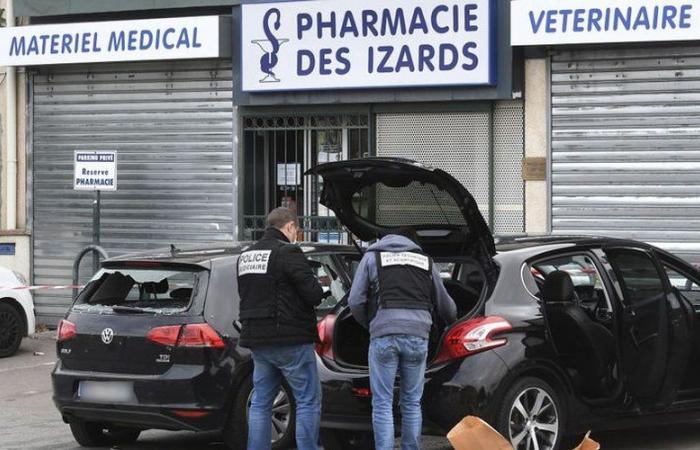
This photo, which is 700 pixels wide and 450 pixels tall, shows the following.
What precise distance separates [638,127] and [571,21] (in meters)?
1.46

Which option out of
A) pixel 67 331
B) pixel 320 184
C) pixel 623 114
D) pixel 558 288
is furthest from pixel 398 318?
pixel 320 184

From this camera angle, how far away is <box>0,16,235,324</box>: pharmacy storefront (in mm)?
16594

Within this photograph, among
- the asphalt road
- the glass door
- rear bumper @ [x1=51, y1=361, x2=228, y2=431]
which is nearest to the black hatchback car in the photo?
the asphalt road

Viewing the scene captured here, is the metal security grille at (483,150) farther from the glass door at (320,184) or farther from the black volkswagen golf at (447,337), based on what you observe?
the black volkswagen golf at (447,337)

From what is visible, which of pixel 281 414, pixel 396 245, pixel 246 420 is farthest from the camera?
pixel 281 414

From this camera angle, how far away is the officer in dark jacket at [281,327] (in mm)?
7664

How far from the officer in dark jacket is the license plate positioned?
1163 mm

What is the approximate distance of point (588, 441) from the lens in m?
7.78

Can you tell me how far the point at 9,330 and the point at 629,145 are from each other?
762 centimetres

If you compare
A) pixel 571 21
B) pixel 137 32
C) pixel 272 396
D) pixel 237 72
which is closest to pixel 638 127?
pixel 571 21

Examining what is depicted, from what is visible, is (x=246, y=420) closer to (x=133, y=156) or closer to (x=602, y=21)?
(x=602, y=21)

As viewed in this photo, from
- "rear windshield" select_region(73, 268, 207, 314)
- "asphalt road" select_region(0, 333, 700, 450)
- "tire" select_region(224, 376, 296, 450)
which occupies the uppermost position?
"rear windshield" select_region(73, 268, 207, 314)

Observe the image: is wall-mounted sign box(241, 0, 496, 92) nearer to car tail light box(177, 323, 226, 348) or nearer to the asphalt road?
the asphalt road

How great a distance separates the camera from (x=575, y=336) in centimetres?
824
